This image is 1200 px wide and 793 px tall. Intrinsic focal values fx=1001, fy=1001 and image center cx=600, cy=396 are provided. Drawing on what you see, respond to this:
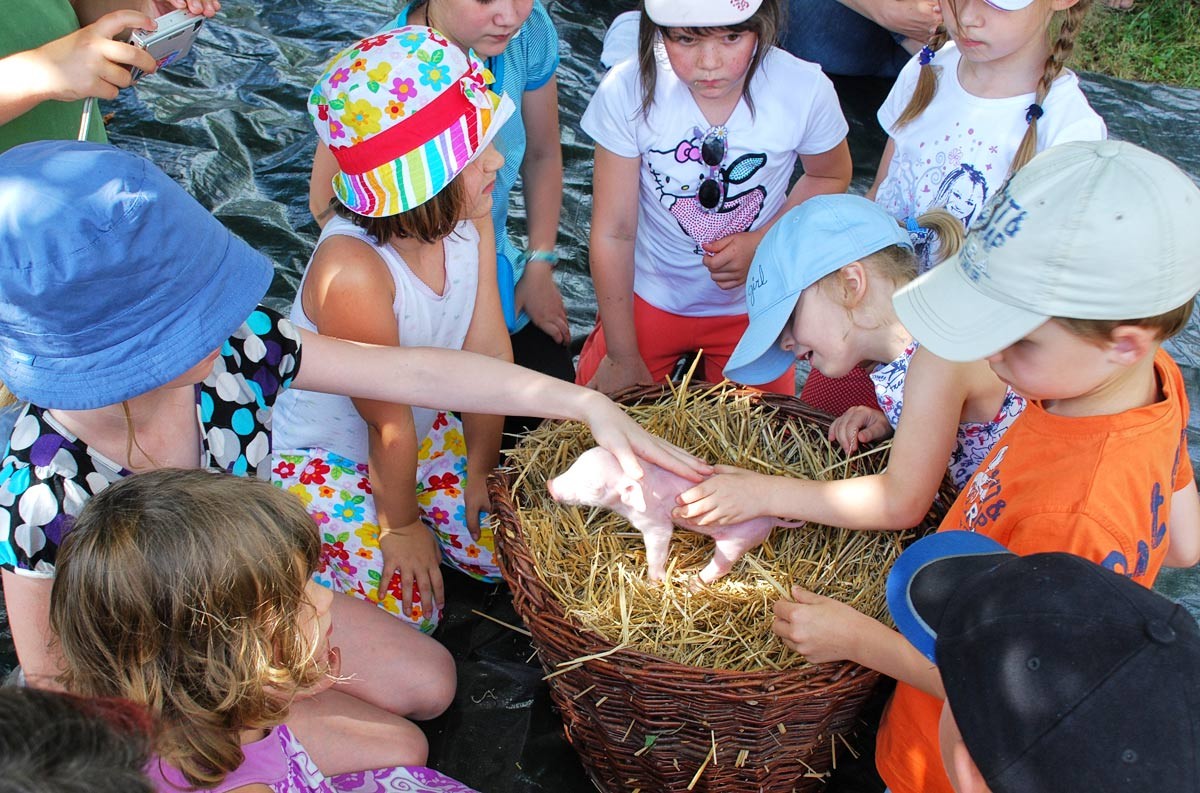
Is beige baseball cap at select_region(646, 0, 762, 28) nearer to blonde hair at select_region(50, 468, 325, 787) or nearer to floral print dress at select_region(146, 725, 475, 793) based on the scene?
blonde hair at select_region(50, 468, 325, 787)

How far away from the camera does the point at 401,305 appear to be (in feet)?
6.78

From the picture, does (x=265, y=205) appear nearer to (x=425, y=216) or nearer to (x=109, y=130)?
(x=109, y=130)

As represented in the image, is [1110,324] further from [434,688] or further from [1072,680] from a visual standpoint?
[434,688]

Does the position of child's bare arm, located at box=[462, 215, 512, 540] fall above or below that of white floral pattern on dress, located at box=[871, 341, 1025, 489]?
below

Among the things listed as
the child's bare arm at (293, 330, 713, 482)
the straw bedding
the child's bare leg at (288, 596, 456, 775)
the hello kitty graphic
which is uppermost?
the hello kitty graphic

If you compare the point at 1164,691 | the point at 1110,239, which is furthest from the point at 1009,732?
the point at 1110,239

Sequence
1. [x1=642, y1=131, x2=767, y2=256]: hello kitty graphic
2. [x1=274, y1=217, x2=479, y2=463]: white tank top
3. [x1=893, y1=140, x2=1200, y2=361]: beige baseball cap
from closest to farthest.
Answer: [x1=893, y1=140, x2=1200, y2=361]: beige baseball cap, [x1=274, y1=217, x2=479, y2=463]: white tank top, [x1=642, y1=131, x2=767, y2=256]: hello kitty graphic

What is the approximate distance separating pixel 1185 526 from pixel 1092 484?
468 millimetres

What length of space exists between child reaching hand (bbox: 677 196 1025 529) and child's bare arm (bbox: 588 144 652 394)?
1.85ft

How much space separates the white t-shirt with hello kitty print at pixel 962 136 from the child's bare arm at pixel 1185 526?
2.42ft

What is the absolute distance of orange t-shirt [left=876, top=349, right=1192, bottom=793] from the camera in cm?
132

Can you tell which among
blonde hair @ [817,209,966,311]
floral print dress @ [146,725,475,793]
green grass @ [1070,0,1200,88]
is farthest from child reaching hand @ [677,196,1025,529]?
green grass @ [1070,0,1200,88]

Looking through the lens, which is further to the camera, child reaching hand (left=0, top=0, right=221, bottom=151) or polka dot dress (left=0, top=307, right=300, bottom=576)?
child reaching hand (left=0, top=0, right=221, bottom=151)

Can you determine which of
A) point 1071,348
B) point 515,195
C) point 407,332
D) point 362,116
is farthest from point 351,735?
point 515,195
